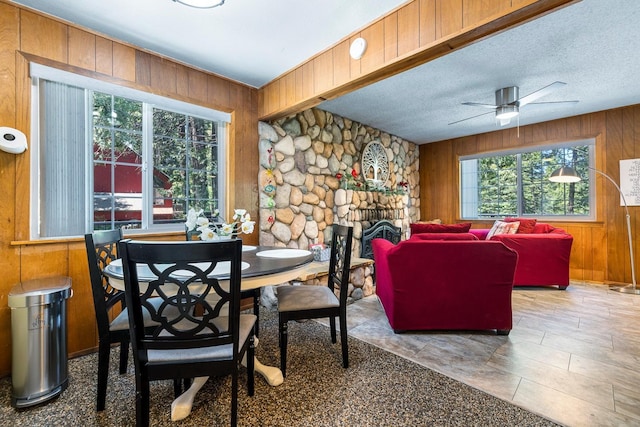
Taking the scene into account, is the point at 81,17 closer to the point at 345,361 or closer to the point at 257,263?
the point at 257,263

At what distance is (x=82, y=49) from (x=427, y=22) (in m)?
2.42

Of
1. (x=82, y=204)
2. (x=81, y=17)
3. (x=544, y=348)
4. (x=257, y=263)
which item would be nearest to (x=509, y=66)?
(x=544, y=348)

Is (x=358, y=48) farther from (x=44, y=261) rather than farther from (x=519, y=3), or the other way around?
(x=44, y=261)

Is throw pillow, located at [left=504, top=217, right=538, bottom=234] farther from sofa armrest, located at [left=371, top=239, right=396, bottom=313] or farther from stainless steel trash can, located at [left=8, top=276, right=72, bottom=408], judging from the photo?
stainless steel trash can, located at [left=8, top=276, right=72, bottom=408]

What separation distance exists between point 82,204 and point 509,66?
384 cm

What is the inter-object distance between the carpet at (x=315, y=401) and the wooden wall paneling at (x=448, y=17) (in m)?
2.08

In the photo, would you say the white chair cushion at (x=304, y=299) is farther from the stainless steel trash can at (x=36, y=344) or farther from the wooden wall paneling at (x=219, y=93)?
the wooden wall paneling at (x=219, y=93)

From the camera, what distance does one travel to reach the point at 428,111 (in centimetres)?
412

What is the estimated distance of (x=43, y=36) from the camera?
204cm

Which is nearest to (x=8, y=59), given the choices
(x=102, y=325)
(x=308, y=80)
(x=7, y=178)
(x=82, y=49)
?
(x=82, y=49)

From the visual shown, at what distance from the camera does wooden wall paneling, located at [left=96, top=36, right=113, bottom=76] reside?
2.27m

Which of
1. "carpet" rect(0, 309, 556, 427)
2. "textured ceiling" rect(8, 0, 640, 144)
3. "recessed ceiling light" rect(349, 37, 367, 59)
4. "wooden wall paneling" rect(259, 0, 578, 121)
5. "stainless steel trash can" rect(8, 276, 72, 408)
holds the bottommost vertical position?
"carpet" rect(0, 309, 556, 427)

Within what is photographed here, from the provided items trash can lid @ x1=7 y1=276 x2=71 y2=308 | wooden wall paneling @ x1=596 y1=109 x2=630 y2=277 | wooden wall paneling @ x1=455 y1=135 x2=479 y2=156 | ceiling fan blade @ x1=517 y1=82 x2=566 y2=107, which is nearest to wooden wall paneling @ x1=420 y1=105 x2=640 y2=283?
wooden wall paneling @ x1=596 y1=109 x2=630 y2=277

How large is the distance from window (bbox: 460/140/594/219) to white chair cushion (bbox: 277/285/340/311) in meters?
4.52
